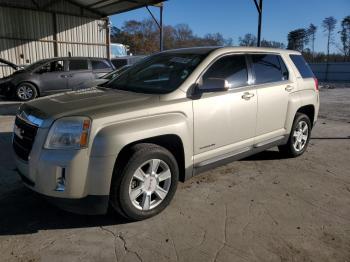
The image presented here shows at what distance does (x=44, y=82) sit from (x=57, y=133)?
10552 millimetres

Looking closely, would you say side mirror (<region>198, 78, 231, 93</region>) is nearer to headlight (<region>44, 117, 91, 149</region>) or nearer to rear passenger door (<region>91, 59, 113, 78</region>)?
→ headlight (<region>44, 117, 91, 149</region>)

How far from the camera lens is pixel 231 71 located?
15.3 feet

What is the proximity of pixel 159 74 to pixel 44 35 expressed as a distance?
16.8 m

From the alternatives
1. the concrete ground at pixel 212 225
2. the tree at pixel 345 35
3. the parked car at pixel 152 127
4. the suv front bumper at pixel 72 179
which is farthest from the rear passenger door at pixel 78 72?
the tree at pixel 345 35

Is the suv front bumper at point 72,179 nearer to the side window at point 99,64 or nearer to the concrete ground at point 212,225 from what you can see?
the concrete ground at point 212,225

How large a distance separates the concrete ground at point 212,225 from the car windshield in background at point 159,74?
1.36 meters

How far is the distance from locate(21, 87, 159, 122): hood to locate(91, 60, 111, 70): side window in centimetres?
986

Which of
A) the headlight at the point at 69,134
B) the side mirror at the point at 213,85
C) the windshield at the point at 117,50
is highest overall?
the windshield at the point at 117,50

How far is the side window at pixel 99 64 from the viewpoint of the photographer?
45.1 feet

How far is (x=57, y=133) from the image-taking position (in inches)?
128

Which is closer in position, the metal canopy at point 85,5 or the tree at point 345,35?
the metal canopy at point 85,5

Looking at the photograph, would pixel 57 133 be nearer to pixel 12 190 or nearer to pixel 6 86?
pixel 12 190

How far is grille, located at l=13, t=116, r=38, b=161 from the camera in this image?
11.3 ft

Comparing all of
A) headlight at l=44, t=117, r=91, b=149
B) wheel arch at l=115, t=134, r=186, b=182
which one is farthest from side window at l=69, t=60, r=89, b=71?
headlight at l=44, t=117, r=91, b=149
